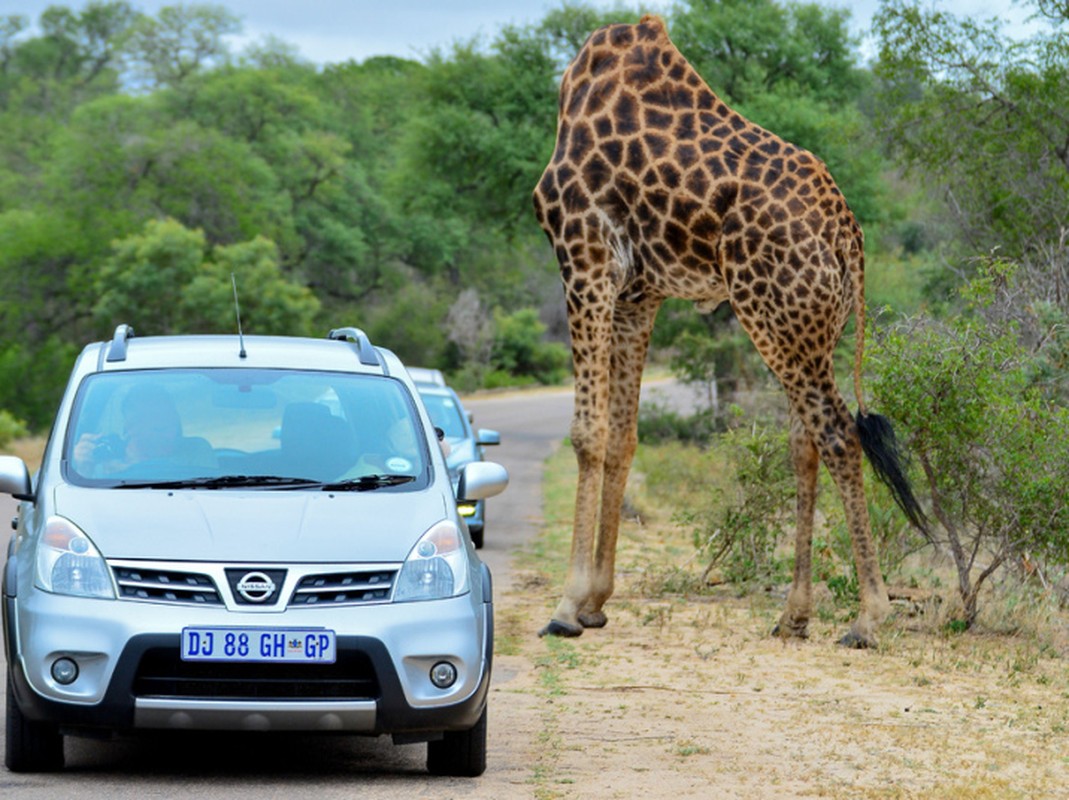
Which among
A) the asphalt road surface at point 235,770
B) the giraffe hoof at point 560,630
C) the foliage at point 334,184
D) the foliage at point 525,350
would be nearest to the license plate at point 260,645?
the asphalt road surface at point 235,770

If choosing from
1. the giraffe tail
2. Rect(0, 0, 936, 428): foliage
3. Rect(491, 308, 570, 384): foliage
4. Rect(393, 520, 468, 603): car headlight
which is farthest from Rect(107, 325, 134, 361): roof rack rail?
Rect(491, 308, 570, 384): foliage

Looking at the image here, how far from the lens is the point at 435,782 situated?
6734mm

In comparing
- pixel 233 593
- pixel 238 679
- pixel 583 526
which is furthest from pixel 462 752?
pixel 583 526

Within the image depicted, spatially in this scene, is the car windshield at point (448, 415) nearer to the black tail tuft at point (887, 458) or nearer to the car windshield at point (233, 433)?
the black tail tuft at point (887, 458)

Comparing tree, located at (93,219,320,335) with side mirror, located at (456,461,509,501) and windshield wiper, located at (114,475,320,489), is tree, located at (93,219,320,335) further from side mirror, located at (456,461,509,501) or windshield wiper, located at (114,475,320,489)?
windshield wiper, located at (114,475,320,489)

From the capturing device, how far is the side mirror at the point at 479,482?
7.36m

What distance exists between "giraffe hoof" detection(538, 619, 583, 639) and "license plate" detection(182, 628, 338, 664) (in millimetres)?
4808

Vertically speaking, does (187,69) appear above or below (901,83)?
above

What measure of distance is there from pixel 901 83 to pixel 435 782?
14.9 meters

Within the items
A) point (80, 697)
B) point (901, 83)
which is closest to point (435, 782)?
point (80, 697)

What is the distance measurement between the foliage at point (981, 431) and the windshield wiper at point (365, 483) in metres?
4.70

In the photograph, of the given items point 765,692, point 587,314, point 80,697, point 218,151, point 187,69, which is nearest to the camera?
point 80,697

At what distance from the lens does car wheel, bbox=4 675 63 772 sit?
21.4 feet

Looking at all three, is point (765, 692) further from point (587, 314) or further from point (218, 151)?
point (218, 151)
